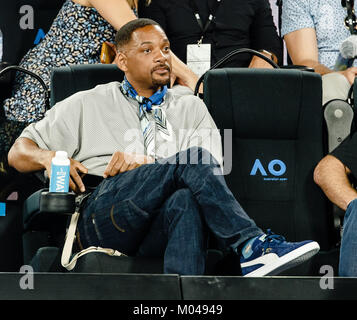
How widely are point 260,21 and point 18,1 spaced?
1.17 meters

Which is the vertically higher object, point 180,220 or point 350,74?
point 350,74

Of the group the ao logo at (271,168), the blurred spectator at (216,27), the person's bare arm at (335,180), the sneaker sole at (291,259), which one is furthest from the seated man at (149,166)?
the blurred spectator at (216,27)

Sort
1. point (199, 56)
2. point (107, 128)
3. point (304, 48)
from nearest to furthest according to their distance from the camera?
point (107, 128)
point (199, 56)
point (304, 48)

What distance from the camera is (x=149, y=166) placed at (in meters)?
2.01

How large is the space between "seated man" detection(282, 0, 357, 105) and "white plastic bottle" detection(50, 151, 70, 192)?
1669 millimetres

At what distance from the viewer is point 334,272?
2.40 metres

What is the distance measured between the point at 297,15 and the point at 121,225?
1856mm

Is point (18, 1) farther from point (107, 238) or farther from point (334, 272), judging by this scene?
point (334, 272)

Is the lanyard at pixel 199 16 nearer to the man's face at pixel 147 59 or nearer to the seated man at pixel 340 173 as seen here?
the man's face at pixel 147 59

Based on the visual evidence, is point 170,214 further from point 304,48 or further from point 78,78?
point 304,48

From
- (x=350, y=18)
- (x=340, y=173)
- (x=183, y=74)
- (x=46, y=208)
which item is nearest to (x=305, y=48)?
(x=350, y=18)

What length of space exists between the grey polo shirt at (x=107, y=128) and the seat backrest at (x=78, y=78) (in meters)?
0.11

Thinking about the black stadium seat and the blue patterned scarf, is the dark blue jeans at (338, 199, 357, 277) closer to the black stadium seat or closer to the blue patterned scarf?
the black stadium seat

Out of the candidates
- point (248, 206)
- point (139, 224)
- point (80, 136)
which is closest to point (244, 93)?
point (248, 206)
